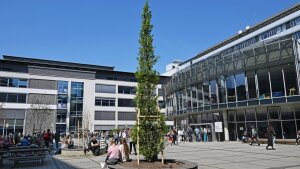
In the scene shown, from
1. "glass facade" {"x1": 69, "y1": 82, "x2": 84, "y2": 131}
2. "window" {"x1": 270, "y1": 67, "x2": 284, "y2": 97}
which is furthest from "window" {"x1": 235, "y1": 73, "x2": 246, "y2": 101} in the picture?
"glass facade" {"x1": 69, "y1": 82, "x2": 84, "y2": 131}

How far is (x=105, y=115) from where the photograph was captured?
6562cm

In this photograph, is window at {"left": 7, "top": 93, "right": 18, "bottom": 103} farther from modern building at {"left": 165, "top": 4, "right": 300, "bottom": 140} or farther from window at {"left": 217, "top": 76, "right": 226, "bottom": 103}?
window at {"left": 217, "top": 76, "right": 226, "bottom": 103}

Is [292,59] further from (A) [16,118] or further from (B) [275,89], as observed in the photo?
(A) [16,118]

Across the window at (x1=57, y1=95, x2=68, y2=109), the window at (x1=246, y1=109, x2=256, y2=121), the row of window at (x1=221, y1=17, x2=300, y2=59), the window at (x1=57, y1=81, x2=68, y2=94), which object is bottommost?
the window at (x1=246, y1=109, x2=256, y2=121)

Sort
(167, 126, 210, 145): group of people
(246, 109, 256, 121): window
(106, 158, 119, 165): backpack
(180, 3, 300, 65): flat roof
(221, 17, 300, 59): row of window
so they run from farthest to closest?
(180, 3, 300, 65): flat roof → (221, 17, 300, 59): row of window → (167, 126, 210, 145): group of people → (246, 109, 256, 121): window → (106, 158, 119, 165): backpack

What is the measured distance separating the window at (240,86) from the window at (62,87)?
4133cm

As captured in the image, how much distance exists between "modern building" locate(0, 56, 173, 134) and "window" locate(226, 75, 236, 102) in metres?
19.5

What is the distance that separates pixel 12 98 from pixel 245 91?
44.4 meters

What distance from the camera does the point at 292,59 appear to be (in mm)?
25844

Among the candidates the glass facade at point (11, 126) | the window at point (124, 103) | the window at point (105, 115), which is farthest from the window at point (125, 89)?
the glass facade at point (11, 126)

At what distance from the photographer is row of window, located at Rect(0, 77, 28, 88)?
5544cm

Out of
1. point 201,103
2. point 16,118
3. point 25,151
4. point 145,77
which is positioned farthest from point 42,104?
point 145,77

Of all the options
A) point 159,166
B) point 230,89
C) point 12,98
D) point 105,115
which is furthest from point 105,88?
point 159,166

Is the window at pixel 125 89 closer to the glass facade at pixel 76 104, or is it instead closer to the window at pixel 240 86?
the glass facade at pixel 76 104
